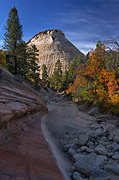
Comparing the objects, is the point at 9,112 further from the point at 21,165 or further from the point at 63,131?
the point at 63,131

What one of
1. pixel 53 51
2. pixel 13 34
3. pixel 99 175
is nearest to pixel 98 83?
pixel 99 175

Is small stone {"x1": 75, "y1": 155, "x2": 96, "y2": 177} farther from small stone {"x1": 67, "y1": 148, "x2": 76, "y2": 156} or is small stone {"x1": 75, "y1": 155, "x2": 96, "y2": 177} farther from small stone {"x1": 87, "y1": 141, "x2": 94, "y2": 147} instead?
small stone {"x1": 87, "y1": 141, "x2": 94, "y2": 147}

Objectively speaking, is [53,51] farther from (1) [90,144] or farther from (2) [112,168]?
(2) [112,168]

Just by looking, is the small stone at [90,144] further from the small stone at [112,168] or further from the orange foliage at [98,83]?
the orange foliage at [98,83]

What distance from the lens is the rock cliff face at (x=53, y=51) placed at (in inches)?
3206

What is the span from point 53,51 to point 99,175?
9035 cm

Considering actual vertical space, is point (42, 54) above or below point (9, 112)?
above

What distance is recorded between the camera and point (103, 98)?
916cm

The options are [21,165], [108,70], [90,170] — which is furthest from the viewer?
[108,70]

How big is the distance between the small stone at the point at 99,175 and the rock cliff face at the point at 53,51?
75.6 meters

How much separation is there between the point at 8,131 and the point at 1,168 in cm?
154

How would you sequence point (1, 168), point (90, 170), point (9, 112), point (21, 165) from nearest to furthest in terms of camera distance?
point (1, 168) < point (21, 165) < point (90, 170) < point (9, 112)

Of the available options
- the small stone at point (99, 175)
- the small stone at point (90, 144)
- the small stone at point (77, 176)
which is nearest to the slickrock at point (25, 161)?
the small stone at point (77, 176)

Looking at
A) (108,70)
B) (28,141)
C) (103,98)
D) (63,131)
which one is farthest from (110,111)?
(28,141)
